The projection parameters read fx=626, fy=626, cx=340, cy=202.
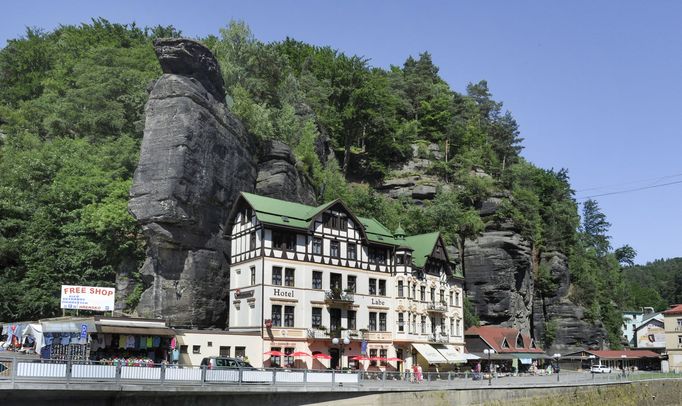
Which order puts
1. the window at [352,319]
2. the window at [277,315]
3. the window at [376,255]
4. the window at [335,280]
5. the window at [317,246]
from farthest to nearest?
the window at [376,255] → the window at [352,319] → the window at [335,280] → the window at [317,246] → the window at [277,315]

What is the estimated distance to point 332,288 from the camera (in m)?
51.8

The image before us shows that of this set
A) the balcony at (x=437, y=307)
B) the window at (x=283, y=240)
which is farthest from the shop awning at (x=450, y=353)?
the window at (x=283, y=240)

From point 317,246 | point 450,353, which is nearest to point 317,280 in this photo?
point 317,246

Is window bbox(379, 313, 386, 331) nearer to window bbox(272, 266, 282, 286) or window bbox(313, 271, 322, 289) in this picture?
window bbox(313, 271, 322, 289)

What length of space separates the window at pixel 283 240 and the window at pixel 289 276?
1.71 m

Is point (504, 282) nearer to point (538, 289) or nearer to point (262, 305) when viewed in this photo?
point (538, 289)

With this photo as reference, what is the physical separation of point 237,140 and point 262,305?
16.8 metres

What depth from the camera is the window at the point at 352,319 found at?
173ft

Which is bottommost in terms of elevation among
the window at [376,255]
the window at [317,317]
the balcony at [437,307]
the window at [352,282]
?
the window at [317,317]

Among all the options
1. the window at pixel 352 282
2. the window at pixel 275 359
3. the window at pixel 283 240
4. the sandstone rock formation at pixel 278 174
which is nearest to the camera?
the window at pixel 275 359

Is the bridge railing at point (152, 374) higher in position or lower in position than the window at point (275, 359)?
higher

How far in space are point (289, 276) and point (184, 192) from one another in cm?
1053

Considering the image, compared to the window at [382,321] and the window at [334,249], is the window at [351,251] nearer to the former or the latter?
the window at [334,249]

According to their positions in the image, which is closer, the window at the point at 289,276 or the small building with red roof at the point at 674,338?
the window at the point at 289,276
